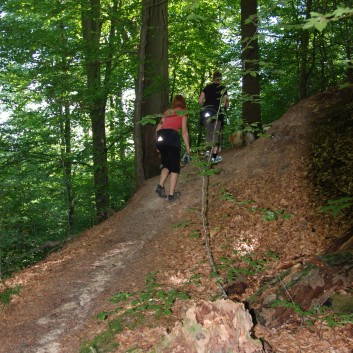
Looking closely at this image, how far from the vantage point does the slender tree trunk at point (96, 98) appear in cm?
897

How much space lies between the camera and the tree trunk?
9.20 metres

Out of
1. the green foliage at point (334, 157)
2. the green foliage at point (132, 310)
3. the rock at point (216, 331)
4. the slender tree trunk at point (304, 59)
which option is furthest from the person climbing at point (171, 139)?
the slender tree trunk at point (304, 59)

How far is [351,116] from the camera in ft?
21.6

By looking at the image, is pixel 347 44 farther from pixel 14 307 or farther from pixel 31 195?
pixel 14 307

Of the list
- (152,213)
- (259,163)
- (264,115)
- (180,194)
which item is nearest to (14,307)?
(152,213)

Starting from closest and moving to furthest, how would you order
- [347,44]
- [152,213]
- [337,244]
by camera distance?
[337,244]
[152,213]
[347,44]

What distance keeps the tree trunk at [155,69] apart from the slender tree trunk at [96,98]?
1.19 metres

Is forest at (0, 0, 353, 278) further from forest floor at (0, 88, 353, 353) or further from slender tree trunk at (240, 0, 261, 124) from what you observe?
forest floor at (0, 88, 353, 353)

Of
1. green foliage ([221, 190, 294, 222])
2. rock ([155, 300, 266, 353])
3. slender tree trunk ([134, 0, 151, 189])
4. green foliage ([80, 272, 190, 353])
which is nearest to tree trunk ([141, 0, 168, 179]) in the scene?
slender tree trunk ([134, 0, 151, 189])

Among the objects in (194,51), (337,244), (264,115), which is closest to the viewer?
(337,244)

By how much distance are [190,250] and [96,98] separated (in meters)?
5.42

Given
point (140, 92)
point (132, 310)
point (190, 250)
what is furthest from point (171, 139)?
point (132, 310)

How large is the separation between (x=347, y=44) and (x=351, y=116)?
4.10 metres

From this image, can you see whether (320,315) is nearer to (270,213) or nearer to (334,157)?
(270,213)
